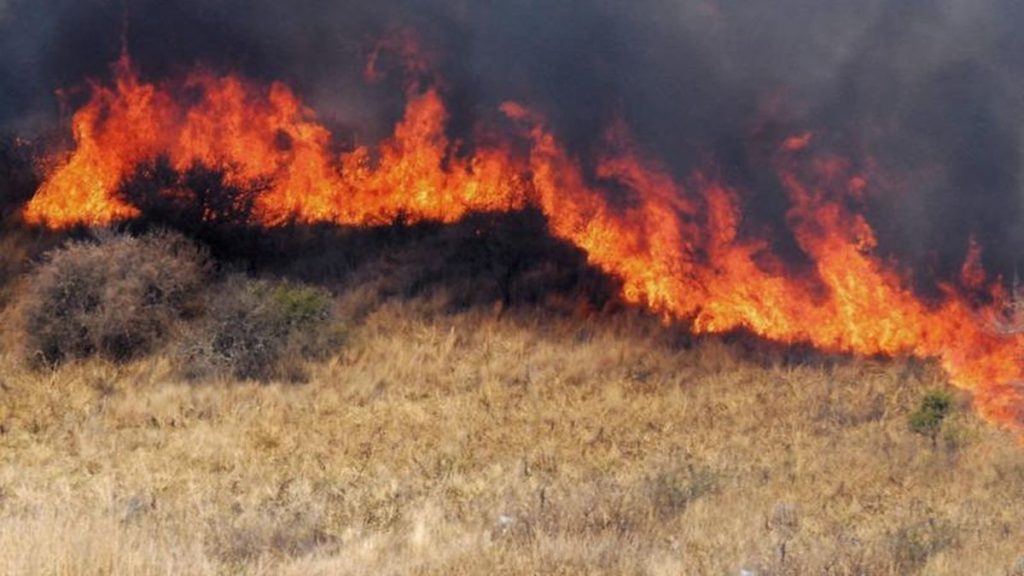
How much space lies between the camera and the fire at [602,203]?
49.7 feet

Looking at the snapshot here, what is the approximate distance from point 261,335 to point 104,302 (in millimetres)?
2615

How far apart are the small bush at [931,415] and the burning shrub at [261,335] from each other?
26.0 ft

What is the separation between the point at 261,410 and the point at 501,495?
4.30m

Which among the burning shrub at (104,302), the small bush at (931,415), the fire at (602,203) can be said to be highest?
the fire at (602,203)

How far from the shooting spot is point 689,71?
20203mm

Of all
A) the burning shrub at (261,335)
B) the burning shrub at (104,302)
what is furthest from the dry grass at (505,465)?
the burning shrub at (104,302)

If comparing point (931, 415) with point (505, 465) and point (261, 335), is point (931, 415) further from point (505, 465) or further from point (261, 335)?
point (261, 335)

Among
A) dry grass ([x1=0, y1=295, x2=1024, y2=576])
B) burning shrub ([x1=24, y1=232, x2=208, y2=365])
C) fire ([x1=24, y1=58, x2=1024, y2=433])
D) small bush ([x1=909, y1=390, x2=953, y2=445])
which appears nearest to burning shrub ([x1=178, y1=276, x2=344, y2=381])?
dry grass ([x1=0, y1=295, x2=1024, y2=576])

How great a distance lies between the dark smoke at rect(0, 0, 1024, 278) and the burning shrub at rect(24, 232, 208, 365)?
7871 millimetres

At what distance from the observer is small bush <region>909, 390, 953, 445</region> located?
1191cm

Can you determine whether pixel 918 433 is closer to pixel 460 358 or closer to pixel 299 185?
pixel 460 358

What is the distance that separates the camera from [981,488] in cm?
1027

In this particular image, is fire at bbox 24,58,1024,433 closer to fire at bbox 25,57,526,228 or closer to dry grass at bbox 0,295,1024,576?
fire at bbox 25,57,526,228

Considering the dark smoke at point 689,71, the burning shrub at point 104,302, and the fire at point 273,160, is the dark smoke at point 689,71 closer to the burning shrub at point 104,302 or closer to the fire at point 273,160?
the fire at point 273,160
